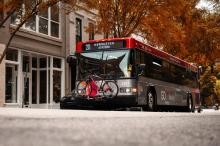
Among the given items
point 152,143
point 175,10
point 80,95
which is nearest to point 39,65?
point 175,10

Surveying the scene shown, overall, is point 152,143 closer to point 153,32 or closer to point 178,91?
point 178,91

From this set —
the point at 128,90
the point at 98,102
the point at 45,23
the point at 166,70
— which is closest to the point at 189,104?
the point at 166,70

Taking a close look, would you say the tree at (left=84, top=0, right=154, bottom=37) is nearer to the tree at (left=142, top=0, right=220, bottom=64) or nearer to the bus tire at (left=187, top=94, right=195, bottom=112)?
the tree at (left=142, top=0, right=220, bottom=64)

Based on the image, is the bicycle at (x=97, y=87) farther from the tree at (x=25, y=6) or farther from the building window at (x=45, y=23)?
the building window at (x=45, y=23)

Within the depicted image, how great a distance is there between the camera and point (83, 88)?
19641 mm

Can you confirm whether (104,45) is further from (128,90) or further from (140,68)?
(128,90)

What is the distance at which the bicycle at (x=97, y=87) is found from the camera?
63.1 ft

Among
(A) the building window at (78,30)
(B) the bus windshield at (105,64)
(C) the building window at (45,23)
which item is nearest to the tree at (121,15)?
(C) the building window at (45,23)

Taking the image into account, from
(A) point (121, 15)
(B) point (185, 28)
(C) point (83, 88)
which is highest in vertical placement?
(B) point (185, 28)

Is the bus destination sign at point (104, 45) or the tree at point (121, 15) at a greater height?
the tree at point (121, 15)

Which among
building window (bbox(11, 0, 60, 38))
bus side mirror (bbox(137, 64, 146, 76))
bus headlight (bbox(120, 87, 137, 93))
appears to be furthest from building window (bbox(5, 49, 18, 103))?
bus side mirror (bbox(137, 64, 146, 76))

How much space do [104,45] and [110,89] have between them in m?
1.74

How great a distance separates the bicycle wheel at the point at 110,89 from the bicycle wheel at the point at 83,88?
1.92 ft

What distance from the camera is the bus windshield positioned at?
62.8 ft
